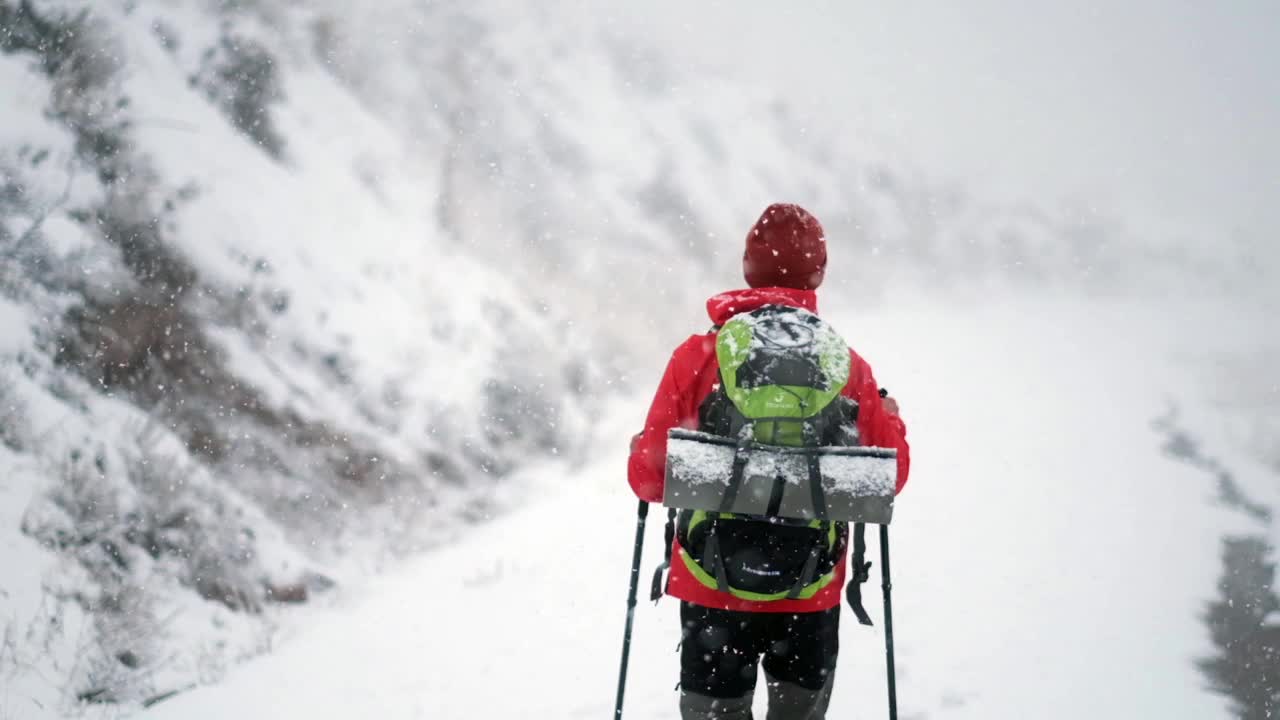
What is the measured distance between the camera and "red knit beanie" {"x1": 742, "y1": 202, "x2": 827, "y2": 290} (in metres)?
2.53

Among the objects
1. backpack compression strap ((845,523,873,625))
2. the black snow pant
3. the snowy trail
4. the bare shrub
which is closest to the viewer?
the black snow pant

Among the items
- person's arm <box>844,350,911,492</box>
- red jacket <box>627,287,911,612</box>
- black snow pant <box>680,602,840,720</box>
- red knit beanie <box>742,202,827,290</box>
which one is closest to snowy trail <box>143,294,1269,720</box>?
black snow pant <box>680,602,840,720</box>

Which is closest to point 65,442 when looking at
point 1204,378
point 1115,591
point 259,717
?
point 259,717

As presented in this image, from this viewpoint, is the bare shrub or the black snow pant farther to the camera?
the bare shrub

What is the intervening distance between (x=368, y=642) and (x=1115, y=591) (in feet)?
20.7

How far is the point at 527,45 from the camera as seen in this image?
41.3 ft

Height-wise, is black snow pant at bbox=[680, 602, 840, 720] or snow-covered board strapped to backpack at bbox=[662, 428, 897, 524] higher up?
snow-covered board strapped to backpack at bbox=[662, 428, 897, 524]

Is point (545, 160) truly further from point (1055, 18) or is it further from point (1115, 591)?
point (1055, 18)

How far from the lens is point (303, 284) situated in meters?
8.47

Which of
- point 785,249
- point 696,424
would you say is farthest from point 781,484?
point 785,249

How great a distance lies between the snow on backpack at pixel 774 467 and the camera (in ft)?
7.08

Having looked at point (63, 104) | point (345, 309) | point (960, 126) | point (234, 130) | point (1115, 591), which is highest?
point (960, 126)

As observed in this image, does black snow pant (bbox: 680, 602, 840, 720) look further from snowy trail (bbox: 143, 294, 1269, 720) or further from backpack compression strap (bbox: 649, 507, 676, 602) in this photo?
snowy trail (bbox: 143, 294, 1269, 720)

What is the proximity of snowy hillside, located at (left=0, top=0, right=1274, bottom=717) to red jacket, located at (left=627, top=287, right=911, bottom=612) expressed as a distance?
4.72m
